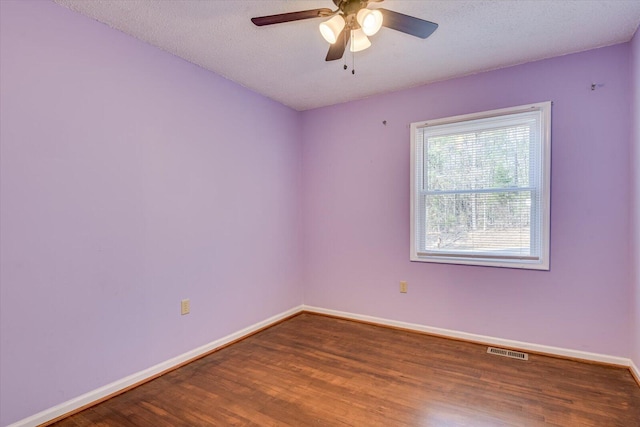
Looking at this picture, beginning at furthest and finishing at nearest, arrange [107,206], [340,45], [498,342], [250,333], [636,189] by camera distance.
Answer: [250,333] < [498,342] < [636,189] < [107,206] < [340,45]

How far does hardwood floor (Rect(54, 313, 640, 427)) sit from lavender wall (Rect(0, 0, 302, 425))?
33 centimetres

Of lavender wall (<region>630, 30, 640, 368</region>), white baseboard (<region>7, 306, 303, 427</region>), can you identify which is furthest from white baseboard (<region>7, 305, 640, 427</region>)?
lavender wall (<region>630, 30, 640, 368</region>)

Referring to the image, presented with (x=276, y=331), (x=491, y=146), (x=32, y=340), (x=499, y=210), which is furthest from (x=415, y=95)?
(x=32, y=340)

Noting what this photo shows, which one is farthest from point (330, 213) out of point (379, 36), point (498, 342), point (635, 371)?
point (635, 371)

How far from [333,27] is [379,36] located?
710 mm

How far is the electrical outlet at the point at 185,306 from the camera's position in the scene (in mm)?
2553

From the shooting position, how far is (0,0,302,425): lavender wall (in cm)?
174

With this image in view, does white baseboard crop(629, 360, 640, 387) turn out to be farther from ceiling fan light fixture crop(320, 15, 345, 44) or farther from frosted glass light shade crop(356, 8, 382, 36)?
ceiling fan light fixture crop(320, 15, 345, 44)

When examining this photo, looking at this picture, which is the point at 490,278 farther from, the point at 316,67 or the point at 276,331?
the point at 316,67

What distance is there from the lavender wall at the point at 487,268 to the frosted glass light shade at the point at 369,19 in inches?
64.4

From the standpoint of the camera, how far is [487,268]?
282 centimetres

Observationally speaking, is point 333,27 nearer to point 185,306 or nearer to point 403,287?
point 185,306

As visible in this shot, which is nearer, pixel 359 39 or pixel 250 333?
pixel 359 39

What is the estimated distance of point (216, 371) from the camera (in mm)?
2408
